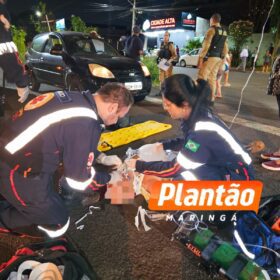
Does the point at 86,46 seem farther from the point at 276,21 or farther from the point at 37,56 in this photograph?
the point at 276,21

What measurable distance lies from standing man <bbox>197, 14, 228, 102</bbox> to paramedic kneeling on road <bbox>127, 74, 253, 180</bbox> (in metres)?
4.55

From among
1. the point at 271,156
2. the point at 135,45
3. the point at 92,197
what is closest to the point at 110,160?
the point at 92,197

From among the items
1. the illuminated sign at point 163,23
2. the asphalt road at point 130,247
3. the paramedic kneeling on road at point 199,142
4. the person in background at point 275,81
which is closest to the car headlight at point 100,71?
the person in background at point 275,81

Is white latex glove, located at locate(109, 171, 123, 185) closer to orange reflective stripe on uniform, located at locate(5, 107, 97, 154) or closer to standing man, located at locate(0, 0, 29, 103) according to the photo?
orange reflective stripe on uniform, located at locate(5, 107, 97, 154)

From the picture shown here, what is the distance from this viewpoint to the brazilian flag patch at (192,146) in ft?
7.64

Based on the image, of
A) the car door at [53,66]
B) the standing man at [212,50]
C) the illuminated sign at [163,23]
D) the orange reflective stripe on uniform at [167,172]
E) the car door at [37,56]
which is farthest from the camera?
the illuminated sign at [163,23]

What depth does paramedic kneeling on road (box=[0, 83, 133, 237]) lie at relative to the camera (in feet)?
6.32

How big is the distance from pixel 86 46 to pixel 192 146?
5.79 metres

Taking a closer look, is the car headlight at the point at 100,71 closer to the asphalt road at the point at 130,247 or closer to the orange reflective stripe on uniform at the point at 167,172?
the asphalt road at the point at 130,247

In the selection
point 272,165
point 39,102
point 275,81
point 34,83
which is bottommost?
point 34,83

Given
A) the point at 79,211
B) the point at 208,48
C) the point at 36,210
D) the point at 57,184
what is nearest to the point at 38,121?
the point at 36,210

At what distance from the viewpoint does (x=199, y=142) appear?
232 centimetres

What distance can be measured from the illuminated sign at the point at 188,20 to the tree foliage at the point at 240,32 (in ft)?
35.3

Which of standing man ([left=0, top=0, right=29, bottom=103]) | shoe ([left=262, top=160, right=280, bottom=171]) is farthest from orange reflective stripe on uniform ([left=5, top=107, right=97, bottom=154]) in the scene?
shoe ([left=262, top=160, right=280, bottom=171])
